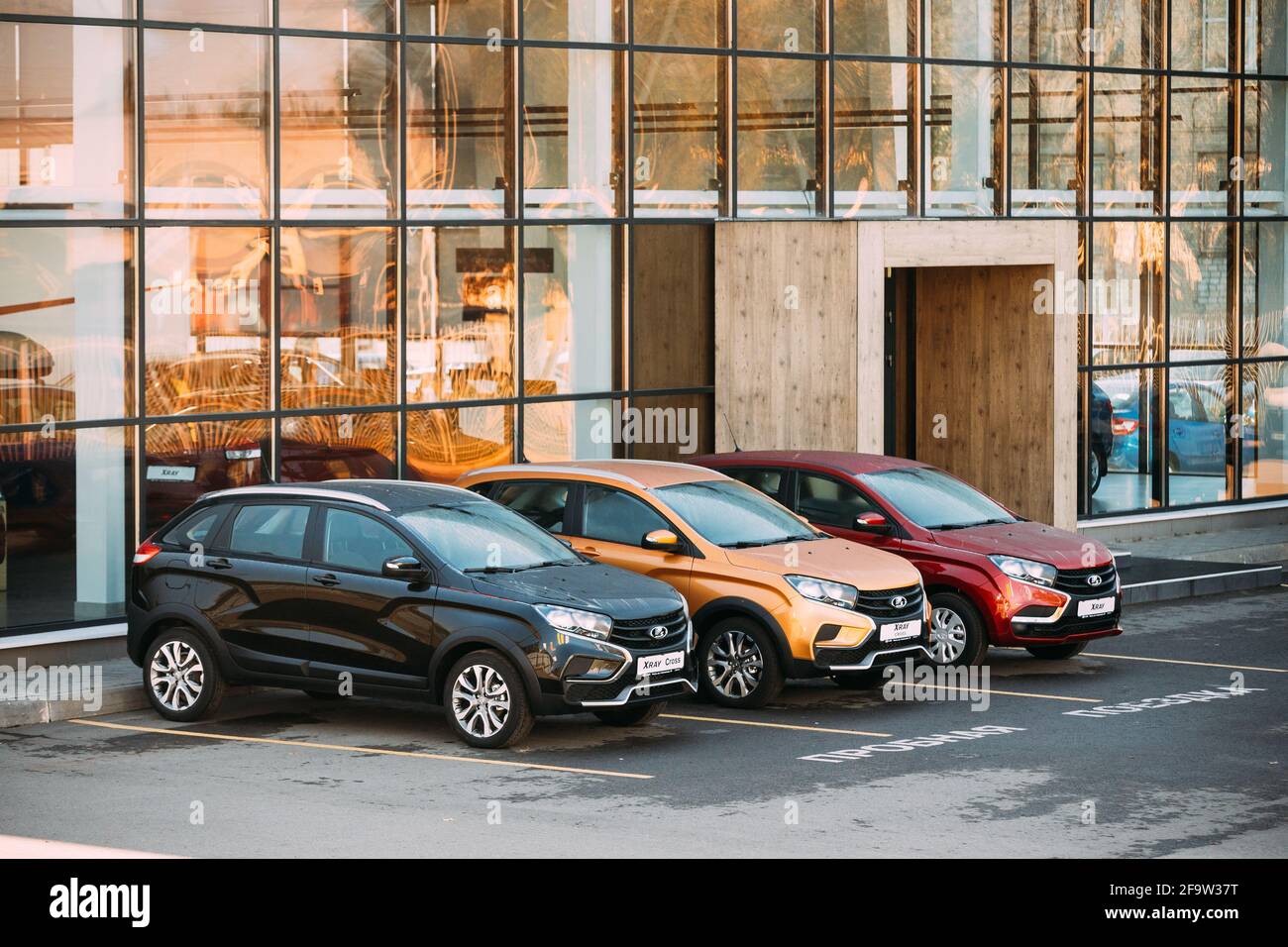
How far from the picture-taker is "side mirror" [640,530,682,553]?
14977mm

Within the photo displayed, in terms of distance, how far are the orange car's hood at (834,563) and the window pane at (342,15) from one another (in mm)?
6738

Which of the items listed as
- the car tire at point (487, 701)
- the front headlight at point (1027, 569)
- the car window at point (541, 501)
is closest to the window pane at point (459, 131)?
the car window at point (541, 501)

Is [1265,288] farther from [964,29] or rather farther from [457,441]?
[457,441]

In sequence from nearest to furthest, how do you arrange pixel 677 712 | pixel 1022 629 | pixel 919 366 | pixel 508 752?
1. pixel 508 752
2. pixel 677 712
3. pixel 1022 629
4. pixel 919 366

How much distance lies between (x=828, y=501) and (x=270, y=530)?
199 inches

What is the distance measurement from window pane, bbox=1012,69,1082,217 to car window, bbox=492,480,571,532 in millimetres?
10331

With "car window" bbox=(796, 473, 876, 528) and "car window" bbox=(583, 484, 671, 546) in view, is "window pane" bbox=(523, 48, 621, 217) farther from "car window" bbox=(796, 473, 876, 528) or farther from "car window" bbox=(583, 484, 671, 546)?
"car window" bbox=(583, 484, 671, 546)

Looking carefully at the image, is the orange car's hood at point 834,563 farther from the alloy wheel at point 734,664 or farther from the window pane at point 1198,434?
the window pane at point 1198,434

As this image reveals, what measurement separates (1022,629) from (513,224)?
6827 mm

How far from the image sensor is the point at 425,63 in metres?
19.3

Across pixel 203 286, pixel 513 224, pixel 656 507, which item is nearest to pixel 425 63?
pixel 513 224

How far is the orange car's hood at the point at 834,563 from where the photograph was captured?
14656mm
